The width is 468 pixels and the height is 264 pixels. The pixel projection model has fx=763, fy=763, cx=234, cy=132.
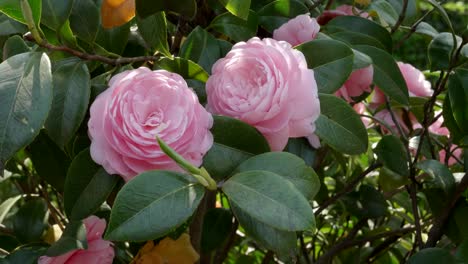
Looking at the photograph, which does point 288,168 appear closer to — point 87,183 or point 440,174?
point 87,183

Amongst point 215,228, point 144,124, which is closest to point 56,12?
point 144,124

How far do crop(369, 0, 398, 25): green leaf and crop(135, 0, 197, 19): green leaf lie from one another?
341 mm

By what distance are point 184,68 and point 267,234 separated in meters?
0.22

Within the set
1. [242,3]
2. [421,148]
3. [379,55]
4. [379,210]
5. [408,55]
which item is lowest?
[408,55]

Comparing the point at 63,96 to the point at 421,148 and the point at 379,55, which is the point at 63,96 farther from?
the point at 421,148

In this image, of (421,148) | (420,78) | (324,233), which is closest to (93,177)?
(421,148)

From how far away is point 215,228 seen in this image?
101 cm

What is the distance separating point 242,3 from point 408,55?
3.48 metres

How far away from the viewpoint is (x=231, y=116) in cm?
77

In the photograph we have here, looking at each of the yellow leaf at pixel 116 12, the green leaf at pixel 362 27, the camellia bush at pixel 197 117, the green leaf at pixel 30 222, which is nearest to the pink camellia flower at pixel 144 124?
the camellia bush at pixel 197 117

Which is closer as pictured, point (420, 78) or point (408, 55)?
point (420, 78)

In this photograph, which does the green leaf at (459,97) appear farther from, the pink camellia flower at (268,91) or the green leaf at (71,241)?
the green leaf at (71,241)

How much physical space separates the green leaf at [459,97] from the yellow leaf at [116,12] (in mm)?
415

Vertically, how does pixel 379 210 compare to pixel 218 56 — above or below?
below
